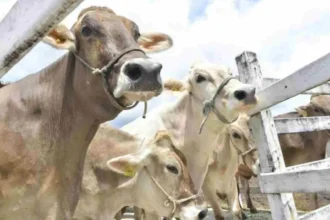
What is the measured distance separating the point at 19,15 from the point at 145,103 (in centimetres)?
173

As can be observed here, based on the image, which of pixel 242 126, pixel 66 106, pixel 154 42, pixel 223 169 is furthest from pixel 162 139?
pixel 242 126

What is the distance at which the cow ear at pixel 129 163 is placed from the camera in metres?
4.57

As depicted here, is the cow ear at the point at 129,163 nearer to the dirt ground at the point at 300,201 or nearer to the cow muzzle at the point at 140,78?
the cow muzzle at the point at 140,78

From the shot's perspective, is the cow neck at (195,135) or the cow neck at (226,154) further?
the cow neck at (226,154)

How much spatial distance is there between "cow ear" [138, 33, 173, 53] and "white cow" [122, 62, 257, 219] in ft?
3.20

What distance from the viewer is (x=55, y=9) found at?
1214mm

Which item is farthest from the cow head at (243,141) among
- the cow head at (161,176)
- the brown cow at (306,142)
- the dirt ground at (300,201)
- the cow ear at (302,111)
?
the dirt ground at (300,201)

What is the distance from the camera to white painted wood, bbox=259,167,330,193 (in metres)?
2.48

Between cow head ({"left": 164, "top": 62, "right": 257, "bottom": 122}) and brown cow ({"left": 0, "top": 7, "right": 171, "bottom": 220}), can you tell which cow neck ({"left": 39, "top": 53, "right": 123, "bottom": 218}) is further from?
cow head ({"left": 164, "top": 62, "right": 257, "bottom": 122})

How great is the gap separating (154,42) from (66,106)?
135 centimetres

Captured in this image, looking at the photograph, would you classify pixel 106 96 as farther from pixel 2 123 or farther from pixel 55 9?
pixel 55 9

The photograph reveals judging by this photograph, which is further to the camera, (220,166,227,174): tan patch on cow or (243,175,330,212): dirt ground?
(243,175,330,212): dirt ground

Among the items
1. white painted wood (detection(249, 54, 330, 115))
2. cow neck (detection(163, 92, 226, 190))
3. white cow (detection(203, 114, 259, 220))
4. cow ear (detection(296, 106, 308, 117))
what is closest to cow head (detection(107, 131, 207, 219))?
cow neck (detection(163, 92, 226, 190))

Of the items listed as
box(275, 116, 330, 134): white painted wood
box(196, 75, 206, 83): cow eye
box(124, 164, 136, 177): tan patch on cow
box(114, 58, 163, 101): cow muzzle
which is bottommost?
box(124, 164, 136, 177): tan patch on cow
